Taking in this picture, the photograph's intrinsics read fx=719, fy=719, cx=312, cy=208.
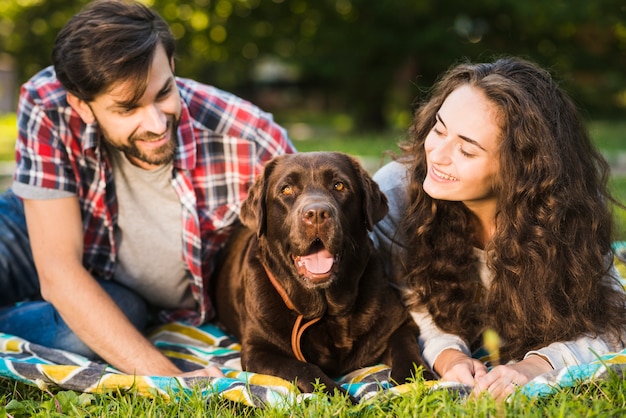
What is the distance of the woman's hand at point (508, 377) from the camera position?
2.78 meters

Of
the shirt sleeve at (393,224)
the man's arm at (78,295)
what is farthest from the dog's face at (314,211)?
the man's arm at (78,295)

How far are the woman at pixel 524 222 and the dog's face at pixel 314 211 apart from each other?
0.33 meters

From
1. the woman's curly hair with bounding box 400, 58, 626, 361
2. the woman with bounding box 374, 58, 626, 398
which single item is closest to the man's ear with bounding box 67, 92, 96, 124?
the woman with bounding box 374, 58, 626, 398

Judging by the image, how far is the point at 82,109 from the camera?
3822 mm

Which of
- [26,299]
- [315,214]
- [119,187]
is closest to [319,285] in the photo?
[315,214]

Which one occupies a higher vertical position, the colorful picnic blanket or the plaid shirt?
the plaid shirt

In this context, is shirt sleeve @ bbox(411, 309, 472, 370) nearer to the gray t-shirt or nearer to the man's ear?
the gray t-shirt

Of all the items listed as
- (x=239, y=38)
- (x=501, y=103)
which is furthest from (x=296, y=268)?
(x=239, y=38)

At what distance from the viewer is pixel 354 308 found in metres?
3.56

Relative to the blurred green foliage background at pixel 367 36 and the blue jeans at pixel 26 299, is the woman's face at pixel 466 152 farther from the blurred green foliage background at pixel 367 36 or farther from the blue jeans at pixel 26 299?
the blurred green foliage background at pixel 367 36

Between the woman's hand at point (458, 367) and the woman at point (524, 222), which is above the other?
the woman at point (524, 222)

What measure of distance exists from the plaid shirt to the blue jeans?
27 cm

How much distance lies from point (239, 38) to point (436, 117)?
16.0 metres

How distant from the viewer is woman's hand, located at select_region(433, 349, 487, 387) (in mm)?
3016
